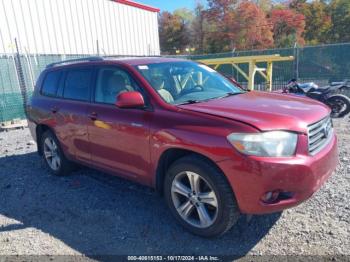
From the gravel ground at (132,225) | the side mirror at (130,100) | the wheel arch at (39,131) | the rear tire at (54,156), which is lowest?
the gravel ground at (132,225)

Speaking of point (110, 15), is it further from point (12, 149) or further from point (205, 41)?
point (205, 41)

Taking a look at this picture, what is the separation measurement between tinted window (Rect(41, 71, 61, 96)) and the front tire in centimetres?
276

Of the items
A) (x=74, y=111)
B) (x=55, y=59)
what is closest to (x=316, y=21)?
(x=55, y=59)

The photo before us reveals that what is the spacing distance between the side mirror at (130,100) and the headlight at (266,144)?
1189 mm

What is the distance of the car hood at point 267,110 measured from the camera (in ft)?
9.16

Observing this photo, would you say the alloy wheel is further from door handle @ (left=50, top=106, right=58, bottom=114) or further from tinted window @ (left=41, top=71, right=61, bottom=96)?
tinted window @ (left=41, top=71, right=61, bottom=96)

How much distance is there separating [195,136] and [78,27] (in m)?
14.7

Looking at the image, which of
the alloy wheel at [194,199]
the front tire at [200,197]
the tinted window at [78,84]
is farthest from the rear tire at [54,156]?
the alloy wheel at [194,199]

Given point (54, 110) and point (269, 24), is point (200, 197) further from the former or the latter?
point (269, 24)

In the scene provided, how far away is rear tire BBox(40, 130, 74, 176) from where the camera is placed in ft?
16.6

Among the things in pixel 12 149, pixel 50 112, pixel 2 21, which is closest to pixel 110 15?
pixel 2 21

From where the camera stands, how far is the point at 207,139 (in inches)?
113

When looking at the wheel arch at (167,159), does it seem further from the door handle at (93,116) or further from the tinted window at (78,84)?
the tinted window at (78,84)

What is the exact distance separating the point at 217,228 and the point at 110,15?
16.8 metres
